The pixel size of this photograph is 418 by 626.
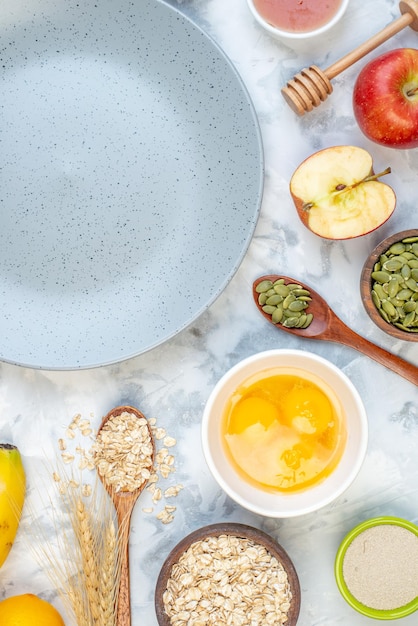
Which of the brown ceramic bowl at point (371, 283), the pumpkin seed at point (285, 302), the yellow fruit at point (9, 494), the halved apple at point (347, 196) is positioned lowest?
the yellow fruit at point (9, 494)

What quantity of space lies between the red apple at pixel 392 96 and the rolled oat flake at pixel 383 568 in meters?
0.58

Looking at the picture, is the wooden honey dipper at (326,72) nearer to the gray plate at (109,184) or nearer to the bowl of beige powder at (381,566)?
the gray plate at (109,184)

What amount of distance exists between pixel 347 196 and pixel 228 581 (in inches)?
23.2

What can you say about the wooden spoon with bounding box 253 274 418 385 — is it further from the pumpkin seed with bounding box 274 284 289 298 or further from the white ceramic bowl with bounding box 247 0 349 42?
the white ceramic bowl with bounding box 247 0 349 42

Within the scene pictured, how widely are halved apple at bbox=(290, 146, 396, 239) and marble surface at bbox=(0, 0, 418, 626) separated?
0.07 meters

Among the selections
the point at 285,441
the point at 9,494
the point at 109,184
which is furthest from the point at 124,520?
the point at 109,184

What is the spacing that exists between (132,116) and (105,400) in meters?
0.44

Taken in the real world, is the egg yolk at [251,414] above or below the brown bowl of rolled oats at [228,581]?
above

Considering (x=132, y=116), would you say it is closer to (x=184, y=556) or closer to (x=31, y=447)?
(x=31, y=447)

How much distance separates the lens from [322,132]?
42.6 inches

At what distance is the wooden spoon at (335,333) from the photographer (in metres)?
1.07

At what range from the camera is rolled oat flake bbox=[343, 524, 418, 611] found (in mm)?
1036

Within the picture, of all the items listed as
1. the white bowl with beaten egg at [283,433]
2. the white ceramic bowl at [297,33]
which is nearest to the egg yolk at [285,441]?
the white bowl with beaten egg at [283,433]

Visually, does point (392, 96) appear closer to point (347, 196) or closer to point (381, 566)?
point (347, 196)
